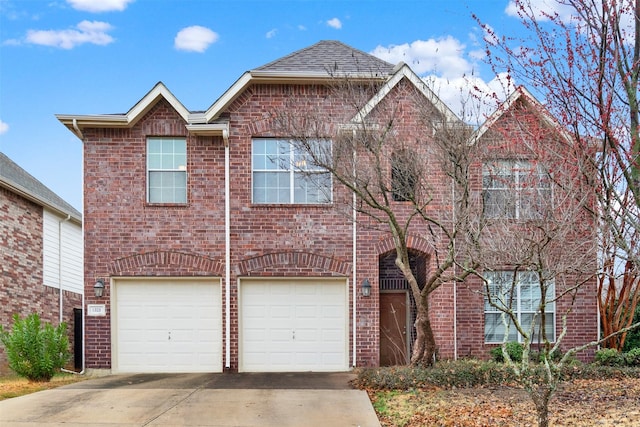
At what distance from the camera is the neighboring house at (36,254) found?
51.2 feet

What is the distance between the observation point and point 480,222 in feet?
26.9

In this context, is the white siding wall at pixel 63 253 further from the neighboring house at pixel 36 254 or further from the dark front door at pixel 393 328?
the dark front door at pixel 393 328

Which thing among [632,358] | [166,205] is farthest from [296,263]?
[632,358]

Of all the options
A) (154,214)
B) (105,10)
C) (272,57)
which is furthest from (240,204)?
(105,10)

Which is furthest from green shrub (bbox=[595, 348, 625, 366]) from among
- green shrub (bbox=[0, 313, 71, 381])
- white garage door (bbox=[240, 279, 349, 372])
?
green shrub (bbox=[0, 313, 71, 381])

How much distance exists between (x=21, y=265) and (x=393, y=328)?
10525mm

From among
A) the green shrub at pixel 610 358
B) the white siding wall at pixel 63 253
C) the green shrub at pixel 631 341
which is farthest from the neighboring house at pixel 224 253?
the white siding wall at pixel 63 253

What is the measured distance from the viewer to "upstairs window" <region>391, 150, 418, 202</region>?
10.7 metres

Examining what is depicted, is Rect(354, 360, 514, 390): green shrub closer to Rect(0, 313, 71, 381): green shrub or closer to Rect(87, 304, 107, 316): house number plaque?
Rect(87, 304, 107, 316): house number plaque

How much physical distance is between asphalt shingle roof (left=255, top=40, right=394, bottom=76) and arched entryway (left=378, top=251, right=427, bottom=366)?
4624mm

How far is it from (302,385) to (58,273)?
1103 centimetres

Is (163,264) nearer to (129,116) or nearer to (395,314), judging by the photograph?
(129,116)

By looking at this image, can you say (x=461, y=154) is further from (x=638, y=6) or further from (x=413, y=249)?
(x=413, y=249)

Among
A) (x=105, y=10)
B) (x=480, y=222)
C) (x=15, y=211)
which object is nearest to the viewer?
(x=480, y=222)
